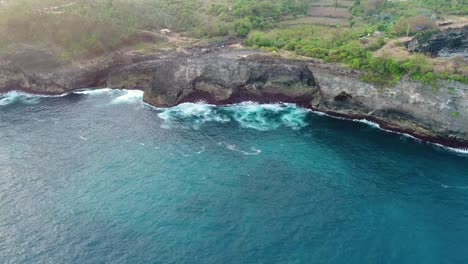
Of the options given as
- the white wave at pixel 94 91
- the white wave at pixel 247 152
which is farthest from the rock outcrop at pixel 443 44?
the white wave at pixel 94 91

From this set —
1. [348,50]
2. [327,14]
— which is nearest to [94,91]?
[348,50]

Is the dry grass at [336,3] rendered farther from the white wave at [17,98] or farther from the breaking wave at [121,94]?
the white wave at [17,98]

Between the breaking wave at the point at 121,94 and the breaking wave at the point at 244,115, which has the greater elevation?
the breaking wave at the point at 121,94

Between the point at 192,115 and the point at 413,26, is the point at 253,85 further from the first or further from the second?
the point at 413,26

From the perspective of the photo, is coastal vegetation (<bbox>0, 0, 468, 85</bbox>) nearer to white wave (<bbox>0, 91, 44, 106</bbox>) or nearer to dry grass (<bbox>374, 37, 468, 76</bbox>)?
dry grass (<bbox>374, 37, 468, 76</bbox>)

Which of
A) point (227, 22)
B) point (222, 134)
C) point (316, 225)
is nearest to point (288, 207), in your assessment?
point (316, 225)

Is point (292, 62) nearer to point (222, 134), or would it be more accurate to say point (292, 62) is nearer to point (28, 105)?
point (222, 134)

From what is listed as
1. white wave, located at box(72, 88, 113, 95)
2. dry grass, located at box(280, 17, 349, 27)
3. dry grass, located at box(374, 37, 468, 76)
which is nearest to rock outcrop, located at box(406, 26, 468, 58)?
dry grass, located at box(374, 37, 468, 76)
